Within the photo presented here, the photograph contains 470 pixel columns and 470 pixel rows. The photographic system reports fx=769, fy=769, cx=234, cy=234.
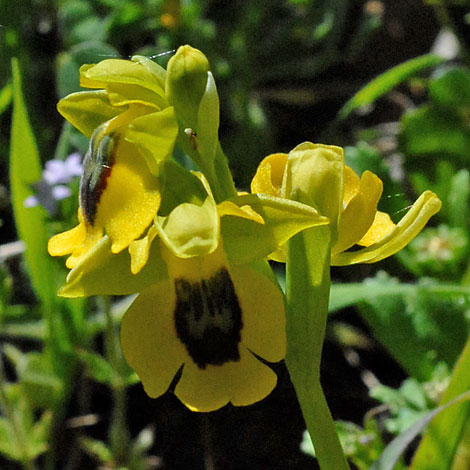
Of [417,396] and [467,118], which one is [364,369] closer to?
[417,396]

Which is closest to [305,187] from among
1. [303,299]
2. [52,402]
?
[303,299]

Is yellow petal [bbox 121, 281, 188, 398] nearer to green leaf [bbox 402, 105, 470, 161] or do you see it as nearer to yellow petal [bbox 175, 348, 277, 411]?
yellow petal [bbox 175, 348, 277, 411]

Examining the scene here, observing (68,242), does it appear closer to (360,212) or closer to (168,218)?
(168,218)

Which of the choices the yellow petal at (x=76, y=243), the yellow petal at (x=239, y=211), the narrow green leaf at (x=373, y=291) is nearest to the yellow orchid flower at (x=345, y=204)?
the yellow petal at (x=239, y=211)

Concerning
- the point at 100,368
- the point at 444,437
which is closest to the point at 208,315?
the point at 444,437

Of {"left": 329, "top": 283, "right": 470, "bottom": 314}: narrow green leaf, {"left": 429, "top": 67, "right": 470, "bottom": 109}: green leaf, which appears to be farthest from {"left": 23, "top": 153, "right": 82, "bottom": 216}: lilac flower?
{"left": 429, "top": 67, "right": 470, "bottom": 109}: green leaf
